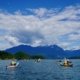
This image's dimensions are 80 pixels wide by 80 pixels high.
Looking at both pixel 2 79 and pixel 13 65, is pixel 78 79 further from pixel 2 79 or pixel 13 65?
pixel 13 65

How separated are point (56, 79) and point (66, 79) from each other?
127 inches

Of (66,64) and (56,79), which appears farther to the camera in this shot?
(66,64)

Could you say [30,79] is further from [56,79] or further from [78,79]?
[78,79]

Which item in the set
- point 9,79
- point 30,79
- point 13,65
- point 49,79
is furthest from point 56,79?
point 13,65

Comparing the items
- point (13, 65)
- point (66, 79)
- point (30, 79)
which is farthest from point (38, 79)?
point (13, 65)

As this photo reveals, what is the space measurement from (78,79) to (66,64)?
308 ft

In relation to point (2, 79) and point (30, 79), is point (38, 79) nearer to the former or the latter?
point (30, 79)

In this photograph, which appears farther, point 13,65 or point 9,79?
point 13,65

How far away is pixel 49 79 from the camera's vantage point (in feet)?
299

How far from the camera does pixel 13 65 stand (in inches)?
7082

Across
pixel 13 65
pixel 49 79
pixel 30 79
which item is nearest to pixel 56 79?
pixel 49 79

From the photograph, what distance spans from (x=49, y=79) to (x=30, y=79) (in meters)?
6.15

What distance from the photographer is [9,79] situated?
92812mm

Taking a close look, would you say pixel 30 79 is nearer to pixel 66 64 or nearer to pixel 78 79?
pixel 78 79
